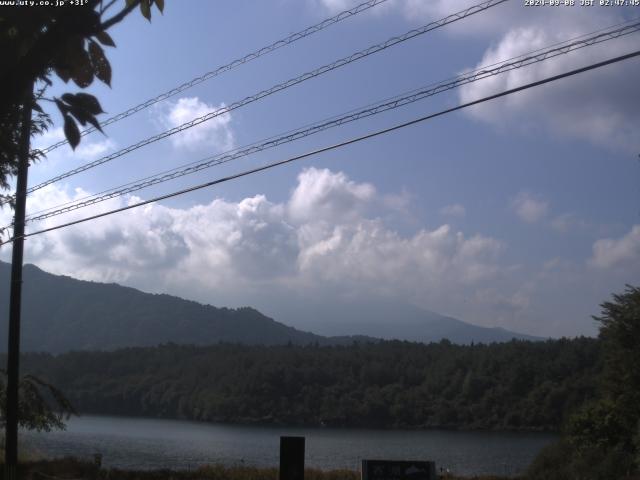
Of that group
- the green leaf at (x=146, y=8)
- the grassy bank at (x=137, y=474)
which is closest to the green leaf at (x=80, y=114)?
the green leaf at (x=146, y=8)

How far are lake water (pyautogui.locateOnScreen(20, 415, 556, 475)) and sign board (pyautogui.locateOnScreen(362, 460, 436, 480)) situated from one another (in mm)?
23079

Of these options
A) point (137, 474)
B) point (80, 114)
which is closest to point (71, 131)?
point (80, 114)

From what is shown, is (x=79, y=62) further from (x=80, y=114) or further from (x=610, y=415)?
(x=610, y=415)

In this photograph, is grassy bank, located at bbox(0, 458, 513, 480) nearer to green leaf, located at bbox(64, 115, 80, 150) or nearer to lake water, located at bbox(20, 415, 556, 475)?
lake water, located at bbox(20, 415, 556, 475)

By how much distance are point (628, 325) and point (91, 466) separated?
19.0m

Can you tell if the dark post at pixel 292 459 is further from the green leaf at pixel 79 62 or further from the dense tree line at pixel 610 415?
the dense tree line at pixel 610 415

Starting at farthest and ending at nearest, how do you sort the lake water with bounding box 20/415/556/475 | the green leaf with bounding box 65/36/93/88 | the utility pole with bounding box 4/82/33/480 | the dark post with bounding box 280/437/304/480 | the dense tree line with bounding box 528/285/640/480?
the lake water with bounding box 20/415/556/475 → the dense tree line with bounding box 528/285/640/480 → the utility pole with bounding box 4/82/33/480 → the dark post with bounding box 280/437/304/480 → the green leaf with bounding box 65/36/93/88

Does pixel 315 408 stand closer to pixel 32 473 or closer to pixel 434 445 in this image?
pixel 434 445

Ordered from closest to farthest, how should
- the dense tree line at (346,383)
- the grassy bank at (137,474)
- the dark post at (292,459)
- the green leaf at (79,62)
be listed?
the green leaf at (79,62), the dark post at (292,459), the grassy bank at (137,474), the dense tree line at (346,383)

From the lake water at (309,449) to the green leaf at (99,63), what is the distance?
31219 mm

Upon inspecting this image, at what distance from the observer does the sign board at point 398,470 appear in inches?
456

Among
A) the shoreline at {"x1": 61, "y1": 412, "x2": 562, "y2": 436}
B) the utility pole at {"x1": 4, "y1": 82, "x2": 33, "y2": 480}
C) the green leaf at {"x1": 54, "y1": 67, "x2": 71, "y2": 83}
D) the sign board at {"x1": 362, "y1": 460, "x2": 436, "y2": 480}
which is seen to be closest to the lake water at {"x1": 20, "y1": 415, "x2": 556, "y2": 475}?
the shoreline at {"x1": 61, "y1": 412, "x2": 562, "y2": 436}

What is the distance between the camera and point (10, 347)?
18.7m

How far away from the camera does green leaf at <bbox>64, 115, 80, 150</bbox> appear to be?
415cm
